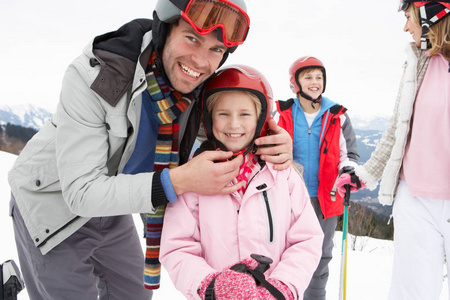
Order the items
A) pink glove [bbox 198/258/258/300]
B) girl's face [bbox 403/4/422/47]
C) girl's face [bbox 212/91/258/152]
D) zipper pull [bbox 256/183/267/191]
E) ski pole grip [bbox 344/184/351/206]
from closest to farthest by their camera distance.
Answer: pink glove [bbox 198/258/258/300] < zipper pull [bbox 256/183/267/191] < girl's face [bbox 212/91/258/152] < girl's face [bbox 403/4/422/47] < ski pole grip [bbox 344/184/351/206]

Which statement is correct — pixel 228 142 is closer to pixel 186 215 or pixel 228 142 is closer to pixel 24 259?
pixel 186 215

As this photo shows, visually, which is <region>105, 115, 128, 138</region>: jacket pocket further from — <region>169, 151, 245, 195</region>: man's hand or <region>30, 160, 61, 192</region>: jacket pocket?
<region>30, 160, 61, 192</region>: jacket pocket

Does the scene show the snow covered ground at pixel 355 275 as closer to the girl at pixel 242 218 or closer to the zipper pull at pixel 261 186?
the girl at pixel 242 218

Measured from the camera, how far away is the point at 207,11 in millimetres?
1616

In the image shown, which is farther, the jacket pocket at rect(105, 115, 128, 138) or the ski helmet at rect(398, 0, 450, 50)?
the ski helmet at rect(398, 0, 450, 50)

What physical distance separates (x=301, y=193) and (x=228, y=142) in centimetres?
51

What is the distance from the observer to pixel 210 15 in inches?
64.0

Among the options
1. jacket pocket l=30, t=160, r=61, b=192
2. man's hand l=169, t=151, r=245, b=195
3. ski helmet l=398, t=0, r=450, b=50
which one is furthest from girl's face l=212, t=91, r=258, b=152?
ski helmet l=398, t=0, r=450, b=50

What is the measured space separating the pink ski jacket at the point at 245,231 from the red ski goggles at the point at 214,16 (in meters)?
0.81

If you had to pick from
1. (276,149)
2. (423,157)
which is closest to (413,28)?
(423,157)

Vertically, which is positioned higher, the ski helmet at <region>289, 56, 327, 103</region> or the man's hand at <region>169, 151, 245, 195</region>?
the ski helmet at <region>289, 56, 327, 103</region>

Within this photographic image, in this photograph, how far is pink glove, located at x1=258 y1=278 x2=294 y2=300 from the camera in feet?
4.52

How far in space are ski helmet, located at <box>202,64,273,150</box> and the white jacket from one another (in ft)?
3.06

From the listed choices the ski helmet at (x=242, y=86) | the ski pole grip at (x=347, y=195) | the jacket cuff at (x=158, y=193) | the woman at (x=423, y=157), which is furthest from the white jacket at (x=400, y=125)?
the jacket cuff at (x=158, y=193)
